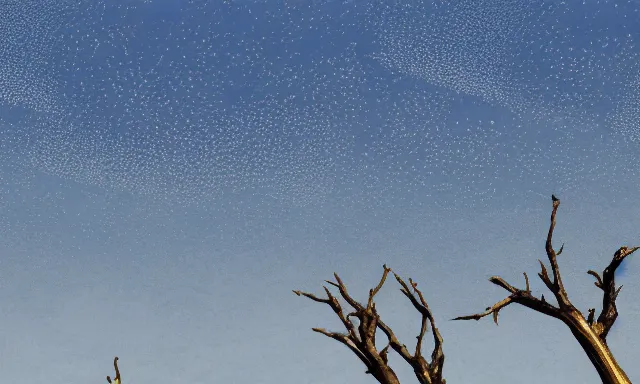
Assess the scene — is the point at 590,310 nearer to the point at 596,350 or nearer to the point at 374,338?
the point at 596,350

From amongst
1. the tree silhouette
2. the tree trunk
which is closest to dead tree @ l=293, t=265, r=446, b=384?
the tree silhouette

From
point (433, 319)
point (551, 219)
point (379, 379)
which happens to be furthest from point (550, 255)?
point (379, 379)

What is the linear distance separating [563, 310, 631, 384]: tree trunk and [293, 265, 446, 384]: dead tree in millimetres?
3259

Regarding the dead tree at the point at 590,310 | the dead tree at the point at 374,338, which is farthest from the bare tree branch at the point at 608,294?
the dead tree at the point at 374,338

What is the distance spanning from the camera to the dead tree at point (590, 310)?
14.7m

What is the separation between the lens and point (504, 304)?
14656 mm

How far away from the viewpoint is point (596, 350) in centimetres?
1479

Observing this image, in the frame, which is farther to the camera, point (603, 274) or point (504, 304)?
point (603, 274)

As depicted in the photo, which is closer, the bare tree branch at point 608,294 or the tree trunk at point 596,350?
the tree trunk at point 596,350

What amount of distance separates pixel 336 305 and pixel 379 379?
6.26 feet

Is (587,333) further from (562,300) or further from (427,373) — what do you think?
(427,373)

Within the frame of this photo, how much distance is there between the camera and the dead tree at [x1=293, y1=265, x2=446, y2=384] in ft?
54.5

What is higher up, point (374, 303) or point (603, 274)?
point (374, 303)

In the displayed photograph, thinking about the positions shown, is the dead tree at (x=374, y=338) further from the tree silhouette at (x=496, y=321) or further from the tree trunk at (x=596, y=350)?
the tree trunk at (x=596, y=350)
